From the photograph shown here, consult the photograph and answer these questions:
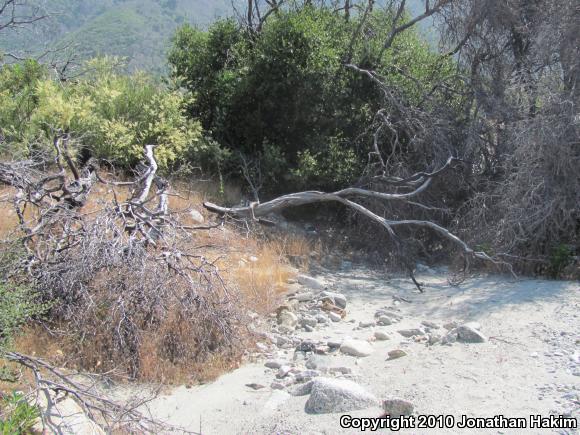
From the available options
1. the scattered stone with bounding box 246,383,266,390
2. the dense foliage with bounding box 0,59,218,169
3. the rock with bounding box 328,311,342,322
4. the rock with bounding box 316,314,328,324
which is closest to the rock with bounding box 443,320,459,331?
the rock with bounding box 328,311,342,322

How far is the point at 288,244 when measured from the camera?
353 inches

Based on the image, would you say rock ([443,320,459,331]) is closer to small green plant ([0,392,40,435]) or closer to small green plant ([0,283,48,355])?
small green plant ([0,283,48,355])

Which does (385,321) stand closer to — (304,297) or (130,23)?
(304,297)

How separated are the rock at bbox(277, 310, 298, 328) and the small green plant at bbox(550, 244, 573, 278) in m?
3.46

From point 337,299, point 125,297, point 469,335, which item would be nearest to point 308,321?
point 337,299

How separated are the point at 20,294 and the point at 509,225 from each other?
5.76 m

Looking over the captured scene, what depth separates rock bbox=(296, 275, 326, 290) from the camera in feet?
25.2

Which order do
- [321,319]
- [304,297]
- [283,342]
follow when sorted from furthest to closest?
[304,297]
[321,319]
[283,342]

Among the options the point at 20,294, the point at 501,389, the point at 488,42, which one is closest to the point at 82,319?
the point at 20,294

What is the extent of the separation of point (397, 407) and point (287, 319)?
7.54 feet

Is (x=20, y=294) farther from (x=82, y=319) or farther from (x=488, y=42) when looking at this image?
(x=488, y=42)

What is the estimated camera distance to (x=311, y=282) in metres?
7.74

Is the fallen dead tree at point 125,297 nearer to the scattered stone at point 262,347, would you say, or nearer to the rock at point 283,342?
the scattered stone at point 262,347

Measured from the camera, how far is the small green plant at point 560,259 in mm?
7812
